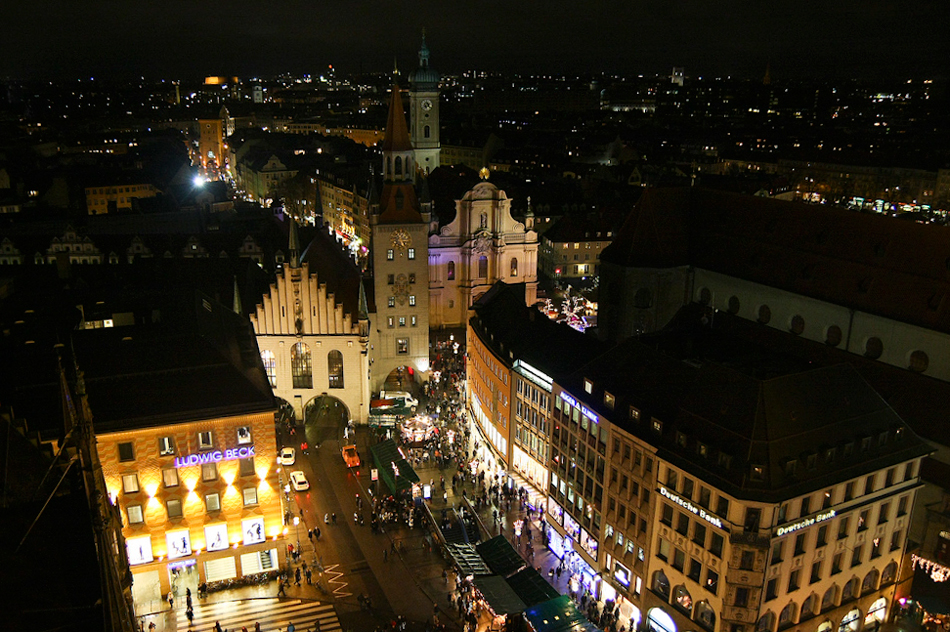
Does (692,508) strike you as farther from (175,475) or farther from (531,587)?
(175,475)

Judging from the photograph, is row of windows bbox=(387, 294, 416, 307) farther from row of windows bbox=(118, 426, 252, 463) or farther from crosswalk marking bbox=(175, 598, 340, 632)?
crosswalk marking bbox=(175, 598, 340, 632)

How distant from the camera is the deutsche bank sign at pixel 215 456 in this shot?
41.6 metres

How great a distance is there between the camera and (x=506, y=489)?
54156 mm

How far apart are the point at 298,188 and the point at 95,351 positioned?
10559 cm

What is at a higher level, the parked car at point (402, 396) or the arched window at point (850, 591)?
the parked car at point (402, 396)

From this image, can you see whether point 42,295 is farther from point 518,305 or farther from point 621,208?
point 621,208

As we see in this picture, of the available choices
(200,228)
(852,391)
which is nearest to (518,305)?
(852,391)

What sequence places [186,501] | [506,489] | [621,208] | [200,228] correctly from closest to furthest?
[186,501] < [506,489] < [200,228] < [621,208]

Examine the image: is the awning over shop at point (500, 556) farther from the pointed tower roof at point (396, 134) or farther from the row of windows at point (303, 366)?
the pointed tower roof at point (396, 134)

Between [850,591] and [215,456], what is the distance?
33587 mm

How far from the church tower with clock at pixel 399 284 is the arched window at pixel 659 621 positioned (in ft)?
117

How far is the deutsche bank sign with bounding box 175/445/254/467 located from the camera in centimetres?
4156

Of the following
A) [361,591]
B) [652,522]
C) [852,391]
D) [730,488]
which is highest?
[852,391]

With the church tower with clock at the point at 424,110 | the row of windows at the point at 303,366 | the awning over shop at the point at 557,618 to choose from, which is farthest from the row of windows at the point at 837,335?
the church tower with clock at the point at 424,110
